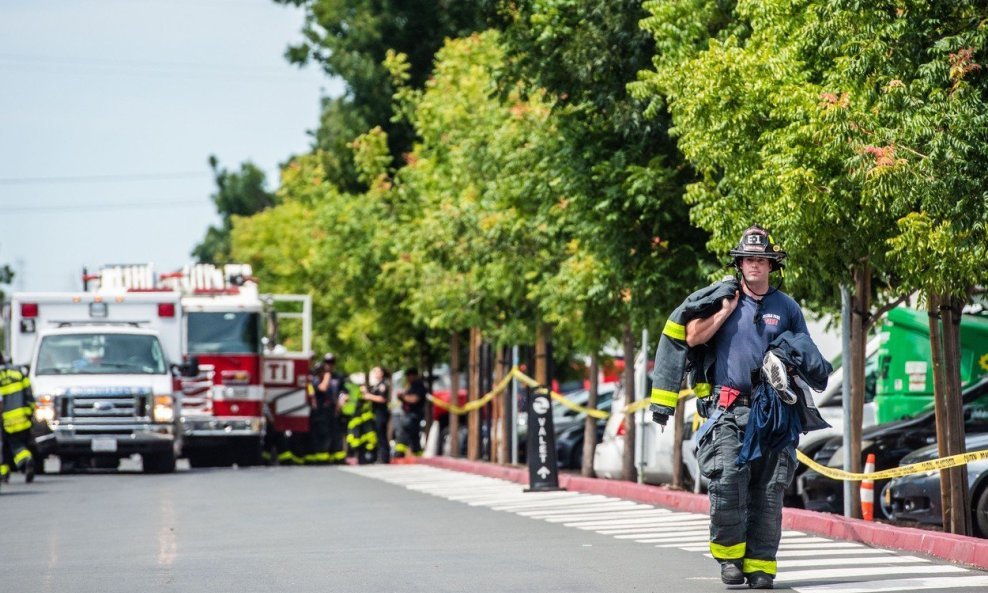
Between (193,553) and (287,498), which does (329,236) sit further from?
(193,553)

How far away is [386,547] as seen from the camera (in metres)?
13.5

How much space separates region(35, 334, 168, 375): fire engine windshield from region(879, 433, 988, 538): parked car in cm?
1445

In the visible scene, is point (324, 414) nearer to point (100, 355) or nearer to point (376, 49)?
point (100, 355)

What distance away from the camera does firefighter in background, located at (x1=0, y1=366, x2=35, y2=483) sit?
22.3 m

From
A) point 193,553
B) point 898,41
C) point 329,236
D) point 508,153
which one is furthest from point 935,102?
point 329,236

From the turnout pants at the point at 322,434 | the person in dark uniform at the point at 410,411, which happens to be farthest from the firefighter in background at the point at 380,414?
the turnout pants at the point at 322,434

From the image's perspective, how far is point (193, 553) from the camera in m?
13.1

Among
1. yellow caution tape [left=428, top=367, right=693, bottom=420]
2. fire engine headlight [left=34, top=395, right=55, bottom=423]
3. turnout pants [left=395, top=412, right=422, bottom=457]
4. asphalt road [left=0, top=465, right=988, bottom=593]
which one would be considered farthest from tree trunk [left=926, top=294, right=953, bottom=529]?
turnout pants [left=395, top=412, right=422, bottom=457]

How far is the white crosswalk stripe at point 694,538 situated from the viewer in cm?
1071

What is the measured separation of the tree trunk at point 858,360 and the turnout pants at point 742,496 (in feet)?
17.4

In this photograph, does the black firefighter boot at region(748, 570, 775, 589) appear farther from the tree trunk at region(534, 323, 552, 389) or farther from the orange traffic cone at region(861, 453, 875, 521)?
the tree trunk at region(534, 323, 552, 389)

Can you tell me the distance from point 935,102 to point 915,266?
48.9 inches

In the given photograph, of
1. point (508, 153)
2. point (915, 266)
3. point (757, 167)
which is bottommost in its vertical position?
point (915, 266)

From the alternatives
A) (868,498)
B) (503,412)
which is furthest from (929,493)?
(503,412)
